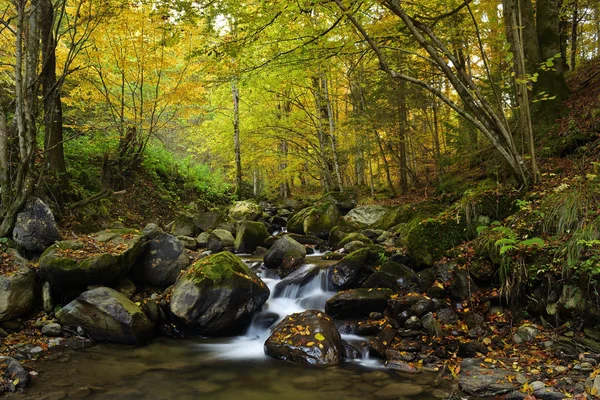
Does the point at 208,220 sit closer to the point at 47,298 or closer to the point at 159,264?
the point at 159,264

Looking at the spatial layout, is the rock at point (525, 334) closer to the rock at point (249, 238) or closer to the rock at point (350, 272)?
the rock at point (350, 272)

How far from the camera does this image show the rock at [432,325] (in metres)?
5.18

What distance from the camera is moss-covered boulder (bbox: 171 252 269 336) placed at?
20.3ft

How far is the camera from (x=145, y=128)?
37.1 ft

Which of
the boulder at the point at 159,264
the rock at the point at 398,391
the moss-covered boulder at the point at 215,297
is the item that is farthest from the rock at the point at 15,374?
the rock at the point at 398,391

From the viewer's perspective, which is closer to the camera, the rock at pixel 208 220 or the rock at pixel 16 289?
the rock at pixel 16 289

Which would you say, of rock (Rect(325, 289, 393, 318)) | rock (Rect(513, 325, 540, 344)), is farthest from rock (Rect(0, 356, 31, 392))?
rock (Rect(513, 325, 540, 344))

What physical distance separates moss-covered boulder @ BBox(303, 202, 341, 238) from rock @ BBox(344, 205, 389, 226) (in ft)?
1.71

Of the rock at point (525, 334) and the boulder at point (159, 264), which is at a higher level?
the boulder at point (159, 264)

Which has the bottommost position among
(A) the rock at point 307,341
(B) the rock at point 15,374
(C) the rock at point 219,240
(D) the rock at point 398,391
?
(D) the rock at point 398,391

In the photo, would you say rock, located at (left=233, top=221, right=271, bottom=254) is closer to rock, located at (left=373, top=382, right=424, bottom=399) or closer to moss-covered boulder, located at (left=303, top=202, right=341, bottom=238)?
moss-covered boulder, located at (left=303, top=202, right=341, bottom=238)

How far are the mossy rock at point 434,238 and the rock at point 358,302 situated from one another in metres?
1.10

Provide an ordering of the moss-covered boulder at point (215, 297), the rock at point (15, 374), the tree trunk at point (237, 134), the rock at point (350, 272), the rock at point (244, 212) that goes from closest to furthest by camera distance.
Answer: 1. the rock at point (15, 374)
2. the moss-covered boulder at point (215, 297)
3. the rock at point (350, 272)
4. the rock at point (244, 212)
5. the tree trunk at point (237, 134)

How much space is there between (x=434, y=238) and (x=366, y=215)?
210 inches
